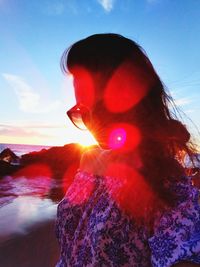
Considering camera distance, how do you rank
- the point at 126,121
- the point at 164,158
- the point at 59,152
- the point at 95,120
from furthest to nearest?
the point at 59,152
the point at 95,120
the point at 126,121
the point at 164,158

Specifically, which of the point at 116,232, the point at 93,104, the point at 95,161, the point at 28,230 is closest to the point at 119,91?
the point at 93,104

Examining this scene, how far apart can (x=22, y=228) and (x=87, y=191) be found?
20.4ft

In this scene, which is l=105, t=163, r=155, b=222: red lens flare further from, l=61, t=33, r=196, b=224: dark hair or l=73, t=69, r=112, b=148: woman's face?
l=73, t=69, r=112, b=148: woman's face

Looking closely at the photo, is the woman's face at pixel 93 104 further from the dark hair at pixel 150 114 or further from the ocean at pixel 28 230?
the ocean at pixel 28 230

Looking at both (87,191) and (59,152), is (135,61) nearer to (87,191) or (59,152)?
(87,191)

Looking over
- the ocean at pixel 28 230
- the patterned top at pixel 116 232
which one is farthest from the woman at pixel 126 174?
the ocean at pixel 28 230

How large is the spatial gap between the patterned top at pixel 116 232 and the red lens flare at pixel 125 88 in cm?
34

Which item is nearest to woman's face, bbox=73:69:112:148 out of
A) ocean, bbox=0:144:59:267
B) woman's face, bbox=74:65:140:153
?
woman's face, bbox=74:65:140:153

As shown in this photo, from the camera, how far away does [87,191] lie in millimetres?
1722

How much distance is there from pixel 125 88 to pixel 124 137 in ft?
0.78

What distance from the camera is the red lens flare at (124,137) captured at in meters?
1.58

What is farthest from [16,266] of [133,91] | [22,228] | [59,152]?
[59,152]

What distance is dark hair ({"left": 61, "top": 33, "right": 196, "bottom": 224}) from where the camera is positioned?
59.4 inches

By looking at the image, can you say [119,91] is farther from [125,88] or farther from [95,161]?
[95,161]
